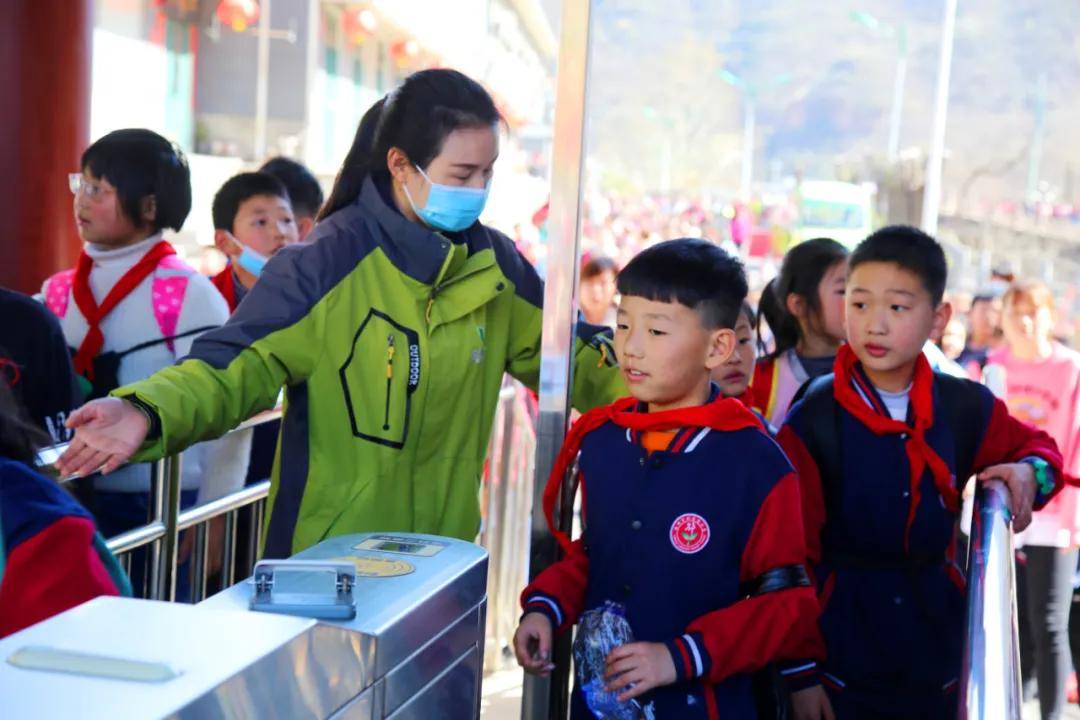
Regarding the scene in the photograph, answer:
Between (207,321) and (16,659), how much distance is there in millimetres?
2733

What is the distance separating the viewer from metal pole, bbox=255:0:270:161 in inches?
776

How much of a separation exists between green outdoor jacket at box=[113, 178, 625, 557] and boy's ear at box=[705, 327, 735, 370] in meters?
0.49

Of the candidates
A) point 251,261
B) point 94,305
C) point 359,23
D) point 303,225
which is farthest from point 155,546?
point 359,23

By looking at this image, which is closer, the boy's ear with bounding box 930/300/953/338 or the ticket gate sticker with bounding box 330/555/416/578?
the ticket gate sticker with bounding box 330/555/416/578

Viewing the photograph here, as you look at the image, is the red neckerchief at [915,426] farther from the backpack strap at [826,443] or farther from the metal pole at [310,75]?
the metal pole at [310,75]

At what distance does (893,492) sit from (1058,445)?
2.93 meters

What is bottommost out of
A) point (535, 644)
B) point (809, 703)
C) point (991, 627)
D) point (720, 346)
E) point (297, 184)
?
point (809, 703)

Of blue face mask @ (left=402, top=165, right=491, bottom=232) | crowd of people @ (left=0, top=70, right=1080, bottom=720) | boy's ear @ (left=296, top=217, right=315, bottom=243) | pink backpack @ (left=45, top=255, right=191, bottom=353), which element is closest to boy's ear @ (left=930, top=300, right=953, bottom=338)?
crowd of people @ (left=0, top=70, right=1080, bottom=720)

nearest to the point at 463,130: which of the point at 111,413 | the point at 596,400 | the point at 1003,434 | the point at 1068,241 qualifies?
the point at 596,400

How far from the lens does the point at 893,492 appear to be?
112 inches

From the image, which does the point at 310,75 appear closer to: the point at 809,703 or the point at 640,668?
the point at 809,703

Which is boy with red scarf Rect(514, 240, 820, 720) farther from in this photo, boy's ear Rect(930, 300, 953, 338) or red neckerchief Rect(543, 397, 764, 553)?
boy's ear Rect(930, 300, 953, 338)

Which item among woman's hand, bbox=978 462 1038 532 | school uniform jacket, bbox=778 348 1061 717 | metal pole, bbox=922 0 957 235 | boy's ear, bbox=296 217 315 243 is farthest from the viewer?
metal pole, bbox=922 0 957 235

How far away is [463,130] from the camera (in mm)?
2732
